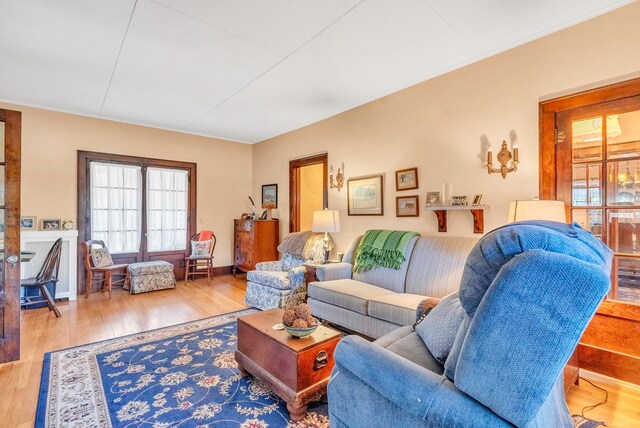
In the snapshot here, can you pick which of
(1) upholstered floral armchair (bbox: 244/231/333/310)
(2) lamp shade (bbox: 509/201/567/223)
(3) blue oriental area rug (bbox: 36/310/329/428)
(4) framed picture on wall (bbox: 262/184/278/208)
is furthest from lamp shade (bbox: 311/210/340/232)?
(2) lamp shade (bbox: 509/201/567/223)

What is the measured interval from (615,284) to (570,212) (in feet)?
1.99

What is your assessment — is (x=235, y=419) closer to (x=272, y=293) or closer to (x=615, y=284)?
(x=272, y=293)

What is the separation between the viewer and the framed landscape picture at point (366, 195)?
403 cm

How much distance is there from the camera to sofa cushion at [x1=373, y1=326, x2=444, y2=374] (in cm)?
154

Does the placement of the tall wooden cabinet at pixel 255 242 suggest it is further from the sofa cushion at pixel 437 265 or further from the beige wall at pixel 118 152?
the sofa cushion at pixel 437 265

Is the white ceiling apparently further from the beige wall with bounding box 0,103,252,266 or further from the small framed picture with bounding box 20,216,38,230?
the small framed picture with bounding box 20,216,38,230

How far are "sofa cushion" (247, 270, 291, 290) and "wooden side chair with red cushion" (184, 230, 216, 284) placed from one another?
1.77m

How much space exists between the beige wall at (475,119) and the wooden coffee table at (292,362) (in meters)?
2.02

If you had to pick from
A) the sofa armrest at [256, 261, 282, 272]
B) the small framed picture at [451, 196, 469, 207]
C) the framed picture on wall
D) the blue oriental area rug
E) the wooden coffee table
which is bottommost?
the blue oriental area rug

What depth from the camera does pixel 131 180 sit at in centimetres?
539

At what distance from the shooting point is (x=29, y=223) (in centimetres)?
440

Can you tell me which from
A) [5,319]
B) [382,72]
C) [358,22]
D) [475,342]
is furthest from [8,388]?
[382,72]

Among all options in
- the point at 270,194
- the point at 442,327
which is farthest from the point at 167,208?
the point at 442,327

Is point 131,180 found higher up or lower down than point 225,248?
higher up
